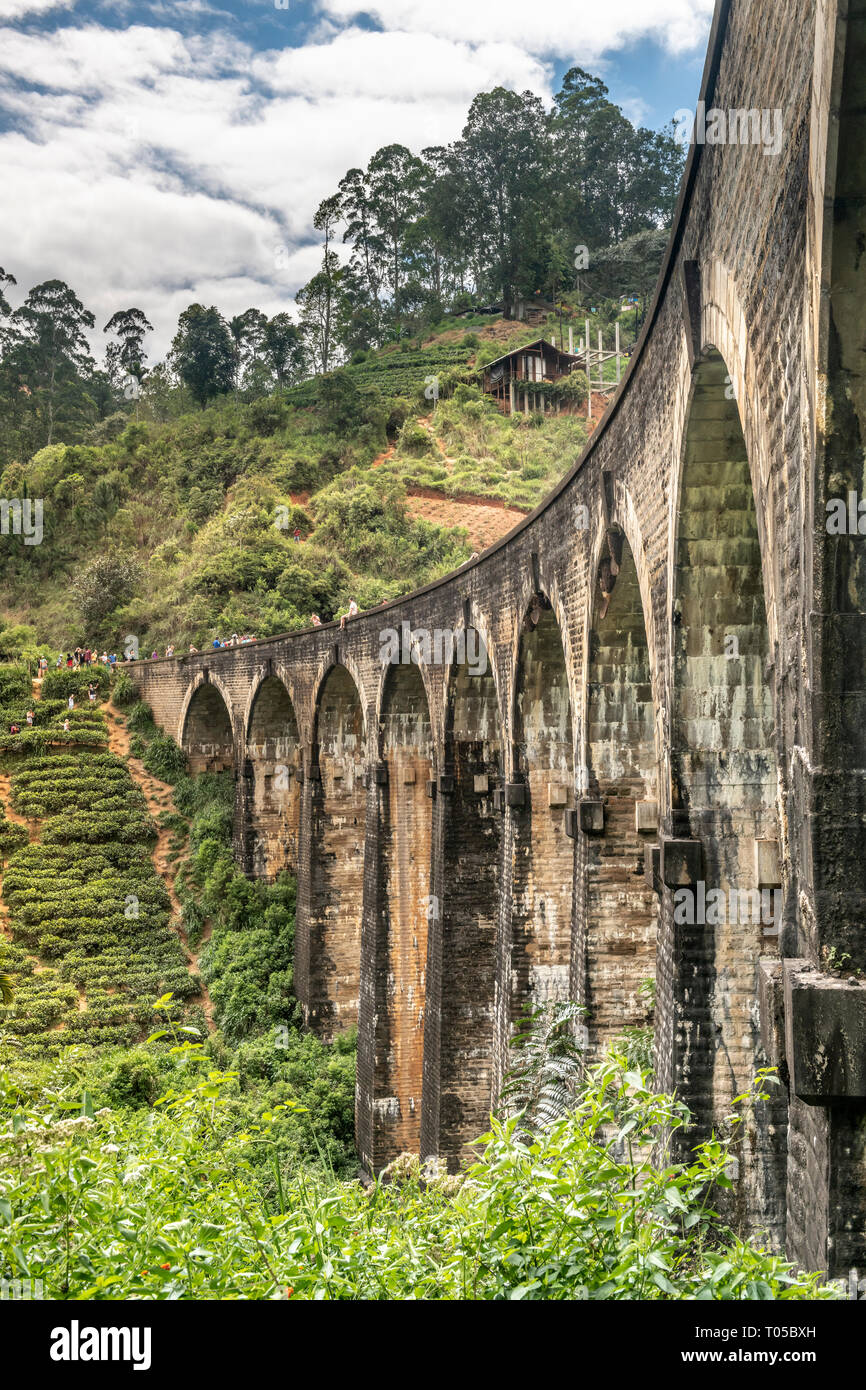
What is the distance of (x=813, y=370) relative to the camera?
3.37 meters

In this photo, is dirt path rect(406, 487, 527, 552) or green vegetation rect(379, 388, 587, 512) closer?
dirt path rect(406, 487, 527, 552)

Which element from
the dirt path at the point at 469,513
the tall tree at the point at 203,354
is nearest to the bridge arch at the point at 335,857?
the dirt path at the point at 469,513

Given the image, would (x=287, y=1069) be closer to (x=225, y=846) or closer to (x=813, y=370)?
(x=225, y=846)

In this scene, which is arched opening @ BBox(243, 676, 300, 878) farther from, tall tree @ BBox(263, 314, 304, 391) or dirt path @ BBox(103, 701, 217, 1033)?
tall tree @ BBox(263, 314, 304, 391)

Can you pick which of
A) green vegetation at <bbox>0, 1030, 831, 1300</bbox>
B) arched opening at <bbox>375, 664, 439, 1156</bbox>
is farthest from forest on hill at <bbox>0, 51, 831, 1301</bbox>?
arched opening at <bbox>375, 664, 439, 1156</bbox>

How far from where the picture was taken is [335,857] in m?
19.4

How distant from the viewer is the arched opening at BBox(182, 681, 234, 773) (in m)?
28.8

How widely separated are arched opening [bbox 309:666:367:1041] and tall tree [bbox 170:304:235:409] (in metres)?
39.1

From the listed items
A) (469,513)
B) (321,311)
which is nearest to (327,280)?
(321,311)

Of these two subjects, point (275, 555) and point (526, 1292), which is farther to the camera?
point (275, 555)

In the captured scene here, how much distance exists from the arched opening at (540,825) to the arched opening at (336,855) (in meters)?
7.69

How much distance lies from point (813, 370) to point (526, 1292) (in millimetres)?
2756
